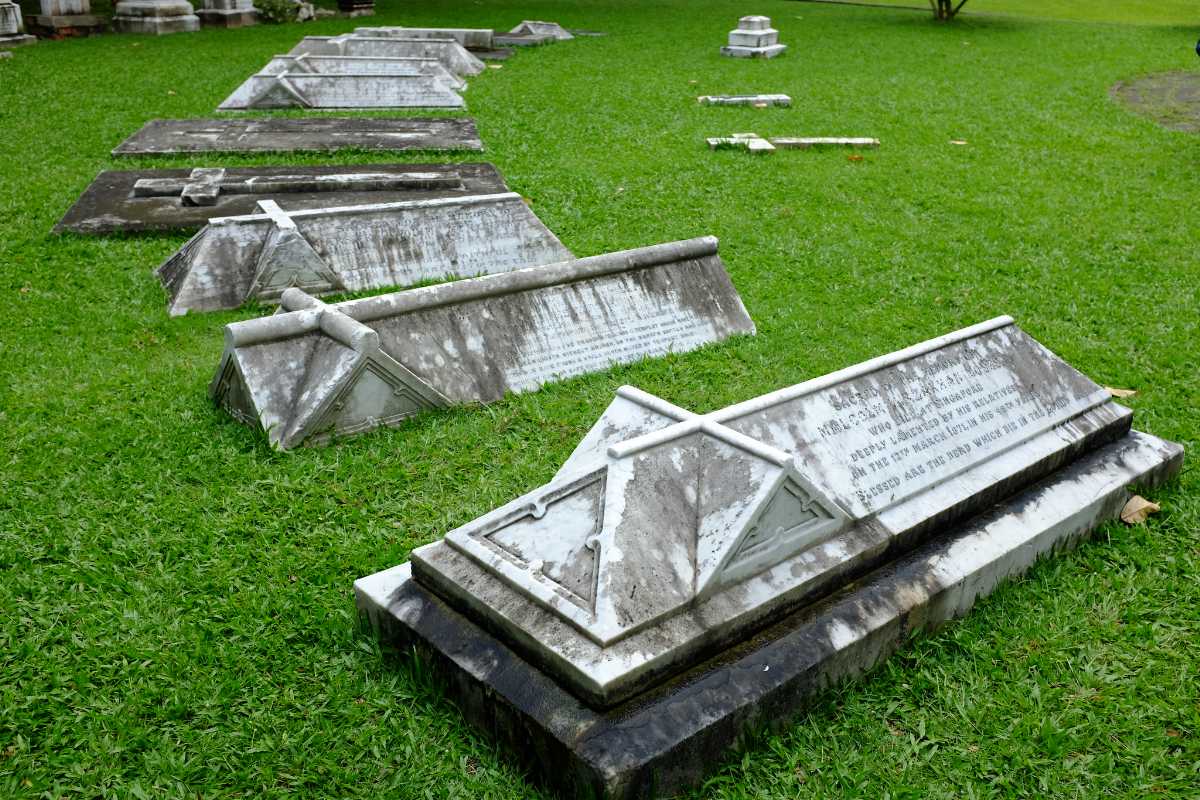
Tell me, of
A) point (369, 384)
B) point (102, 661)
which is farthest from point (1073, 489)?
point (102, 661)

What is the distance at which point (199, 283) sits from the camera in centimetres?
588

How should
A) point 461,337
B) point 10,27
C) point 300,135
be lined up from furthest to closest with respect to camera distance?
1. point 10,27
2. point 300,135
3. point 461,337

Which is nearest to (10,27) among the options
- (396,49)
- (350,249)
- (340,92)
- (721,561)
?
(396,49)

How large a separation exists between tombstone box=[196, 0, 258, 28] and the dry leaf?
56.8 ft

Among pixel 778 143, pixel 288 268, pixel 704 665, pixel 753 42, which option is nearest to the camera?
pixel 704 665

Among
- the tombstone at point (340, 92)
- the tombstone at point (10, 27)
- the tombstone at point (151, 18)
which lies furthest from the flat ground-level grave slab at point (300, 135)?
the tombstone at point (151, 18)

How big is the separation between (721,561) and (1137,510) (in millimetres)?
2068

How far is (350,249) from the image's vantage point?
20.2 ft

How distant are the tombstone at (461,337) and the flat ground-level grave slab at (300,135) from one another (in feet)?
15.5

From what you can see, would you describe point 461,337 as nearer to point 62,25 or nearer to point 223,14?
point 62,25

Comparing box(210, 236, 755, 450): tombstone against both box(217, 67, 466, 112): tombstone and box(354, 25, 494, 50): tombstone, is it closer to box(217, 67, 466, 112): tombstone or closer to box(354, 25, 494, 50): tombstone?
box(217, 67, 466, 112): tombstone

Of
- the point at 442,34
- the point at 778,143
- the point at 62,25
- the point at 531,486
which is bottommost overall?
the point at 531,486

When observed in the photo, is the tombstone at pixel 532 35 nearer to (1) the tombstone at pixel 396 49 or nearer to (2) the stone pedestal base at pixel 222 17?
(1) the tombstone at pixel 396 49

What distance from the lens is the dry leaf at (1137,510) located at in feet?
13.1
